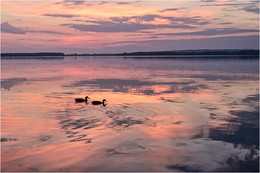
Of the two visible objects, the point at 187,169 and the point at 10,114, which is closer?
the point at 187,169

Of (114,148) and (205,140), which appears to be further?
(205,140)

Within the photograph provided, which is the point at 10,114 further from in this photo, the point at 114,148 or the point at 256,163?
the point at 256,163

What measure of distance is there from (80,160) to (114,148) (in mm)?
1492

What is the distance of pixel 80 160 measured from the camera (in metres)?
8.62

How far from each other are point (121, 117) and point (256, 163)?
282 inches

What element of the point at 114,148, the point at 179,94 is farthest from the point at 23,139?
the point at 179,94

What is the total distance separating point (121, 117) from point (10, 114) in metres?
6.07

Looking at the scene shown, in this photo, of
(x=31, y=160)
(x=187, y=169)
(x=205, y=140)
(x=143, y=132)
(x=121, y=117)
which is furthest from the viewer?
(x=121, y=117)

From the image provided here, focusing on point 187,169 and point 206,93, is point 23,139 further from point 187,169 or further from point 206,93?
point 206,93

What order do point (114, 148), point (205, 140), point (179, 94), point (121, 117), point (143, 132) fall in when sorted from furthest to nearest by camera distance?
point (179, 94)
point (121, 117)
point (143, 132)
point (205, 140)
point (114, 148)

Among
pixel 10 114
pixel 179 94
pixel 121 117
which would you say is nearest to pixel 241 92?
pixel 179 94

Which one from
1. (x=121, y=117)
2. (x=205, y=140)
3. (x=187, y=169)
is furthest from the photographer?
(x=121, y=117)

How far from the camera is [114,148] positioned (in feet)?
31.7

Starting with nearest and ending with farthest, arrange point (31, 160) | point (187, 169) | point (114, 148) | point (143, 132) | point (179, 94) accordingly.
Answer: point (187, 169) → point (31, 160) → point (114, 148) → point (143, 132) → point (179, 94)
